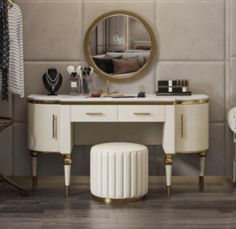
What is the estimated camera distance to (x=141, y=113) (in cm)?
470

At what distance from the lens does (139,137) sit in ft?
17.0

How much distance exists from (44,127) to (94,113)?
46 centimetres

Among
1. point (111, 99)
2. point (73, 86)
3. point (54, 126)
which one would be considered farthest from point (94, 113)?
point (73, 86)

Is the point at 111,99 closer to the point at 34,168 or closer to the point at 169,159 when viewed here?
the point at 169,159

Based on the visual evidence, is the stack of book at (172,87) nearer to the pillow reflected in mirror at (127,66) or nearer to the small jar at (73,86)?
the pillow reflected in mirror at (127,66)

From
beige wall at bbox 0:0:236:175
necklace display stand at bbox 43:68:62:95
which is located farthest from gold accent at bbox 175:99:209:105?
necklace display stand at bbox 43:68:62:95

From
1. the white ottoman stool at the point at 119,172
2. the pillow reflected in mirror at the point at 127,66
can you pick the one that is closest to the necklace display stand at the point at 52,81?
the pillow reflected in mirror at the point at 127,66

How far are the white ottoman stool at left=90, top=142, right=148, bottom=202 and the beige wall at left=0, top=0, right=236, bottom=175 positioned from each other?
2.19 feet

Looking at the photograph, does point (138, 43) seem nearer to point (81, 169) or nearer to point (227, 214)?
point (81, 169)

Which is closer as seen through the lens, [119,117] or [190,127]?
[119,117]

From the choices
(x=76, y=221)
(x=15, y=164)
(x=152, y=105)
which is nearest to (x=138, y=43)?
(x=152, y=105)

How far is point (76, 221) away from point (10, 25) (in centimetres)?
181

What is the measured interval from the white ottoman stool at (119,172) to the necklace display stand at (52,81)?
0.79 meters

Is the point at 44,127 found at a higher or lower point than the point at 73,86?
Result: lower
